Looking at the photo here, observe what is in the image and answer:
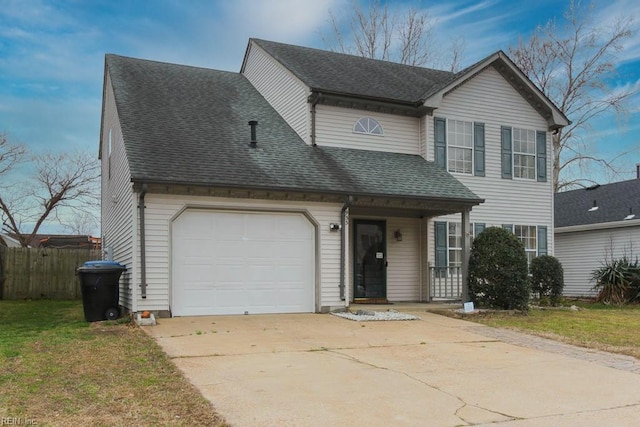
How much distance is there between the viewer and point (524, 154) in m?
16.7

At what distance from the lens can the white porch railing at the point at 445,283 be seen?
15117 millimetres

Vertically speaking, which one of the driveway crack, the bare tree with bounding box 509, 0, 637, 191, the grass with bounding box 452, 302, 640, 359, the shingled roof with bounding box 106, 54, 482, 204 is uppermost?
the bare tree with bounding box 509, 0, 637, 191

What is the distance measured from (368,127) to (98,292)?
779 centimetres

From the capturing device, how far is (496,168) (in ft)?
53.2

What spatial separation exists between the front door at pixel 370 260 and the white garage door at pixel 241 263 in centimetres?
257

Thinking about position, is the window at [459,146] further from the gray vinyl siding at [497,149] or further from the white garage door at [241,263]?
the white garage door at [241,263]

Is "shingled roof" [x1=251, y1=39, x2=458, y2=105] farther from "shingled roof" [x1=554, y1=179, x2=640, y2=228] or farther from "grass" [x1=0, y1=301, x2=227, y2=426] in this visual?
"grass" [x1=0, y1=301, x2=227, y2=426]

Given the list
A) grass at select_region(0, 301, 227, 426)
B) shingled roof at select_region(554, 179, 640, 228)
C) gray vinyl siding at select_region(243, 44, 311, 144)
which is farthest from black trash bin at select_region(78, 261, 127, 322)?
shingled roof at select_region(554, 179, 640, 228)

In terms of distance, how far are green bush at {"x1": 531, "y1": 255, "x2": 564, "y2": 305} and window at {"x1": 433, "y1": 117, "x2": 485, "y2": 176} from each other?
2889mm

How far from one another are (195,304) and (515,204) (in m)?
9.76

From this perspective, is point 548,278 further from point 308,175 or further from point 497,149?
point 308,175

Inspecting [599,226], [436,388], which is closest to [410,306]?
[436,388]

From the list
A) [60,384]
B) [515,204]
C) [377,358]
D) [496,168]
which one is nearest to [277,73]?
[496,168]

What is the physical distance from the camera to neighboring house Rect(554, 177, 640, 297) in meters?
20.0
